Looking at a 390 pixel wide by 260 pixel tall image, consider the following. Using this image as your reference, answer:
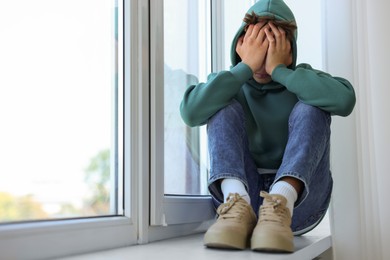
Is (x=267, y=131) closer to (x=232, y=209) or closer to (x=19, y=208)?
(x=232, y=209)

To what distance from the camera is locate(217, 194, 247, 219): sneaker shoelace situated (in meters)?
0.86

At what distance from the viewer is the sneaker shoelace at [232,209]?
856 mm

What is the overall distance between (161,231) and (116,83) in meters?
0.36

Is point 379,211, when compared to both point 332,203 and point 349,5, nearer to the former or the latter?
point 332,203

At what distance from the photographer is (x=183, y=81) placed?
1335 mm

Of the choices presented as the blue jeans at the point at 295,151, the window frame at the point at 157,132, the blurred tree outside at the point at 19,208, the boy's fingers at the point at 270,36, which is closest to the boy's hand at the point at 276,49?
the boy's fingers at the point at 270,36

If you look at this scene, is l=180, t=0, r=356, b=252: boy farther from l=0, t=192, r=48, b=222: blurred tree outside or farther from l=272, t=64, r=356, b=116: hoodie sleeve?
l=0, t=192, r=48, b=222: blurred tree outside

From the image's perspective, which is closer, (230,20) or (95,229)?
(95,229)

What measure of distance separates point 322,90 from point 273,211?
1.01 feet

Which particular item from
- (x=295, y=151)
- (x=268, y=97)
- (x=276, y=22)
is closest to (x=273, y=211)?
(x=295, y=151)

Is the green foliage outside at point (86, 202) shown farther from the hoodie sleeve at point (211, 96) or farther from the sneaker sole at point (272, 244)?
the sneaker sole at point (272, 244)

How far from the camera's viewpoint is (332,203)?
4.52 ft

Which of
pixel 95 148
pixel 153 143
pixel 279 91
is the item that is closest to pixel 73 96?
pixel 95 148

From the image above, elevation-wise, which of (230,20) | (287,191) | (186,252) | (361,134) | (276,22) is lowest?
(186,252)
